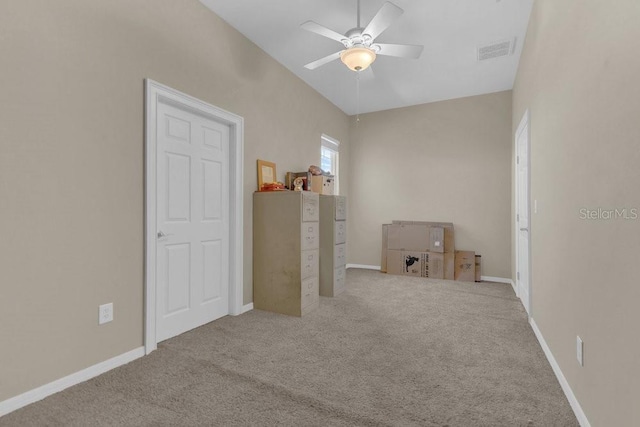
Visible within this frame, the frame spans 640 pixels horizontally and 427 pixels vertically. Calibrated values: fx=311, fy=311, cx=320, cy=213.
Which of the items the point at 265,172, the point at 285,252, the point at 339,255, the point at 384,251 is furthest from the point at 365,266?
the point at 265,172

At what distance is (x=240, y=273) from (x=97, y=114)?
69.7 inches

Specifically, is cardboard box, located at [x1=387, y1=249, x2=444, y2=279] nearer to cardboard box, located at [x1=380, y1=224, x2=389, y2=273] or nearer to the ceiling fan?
cardboard box, located at [x1=380, y1=224, x2=389, y2=273]

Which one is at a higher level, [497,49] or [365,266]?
[497,49]

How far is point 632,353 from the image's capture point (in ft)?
3.43

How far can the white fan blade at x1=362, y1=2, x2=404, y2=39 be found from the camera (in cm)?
204

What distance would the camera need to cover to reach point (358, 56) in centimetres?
244

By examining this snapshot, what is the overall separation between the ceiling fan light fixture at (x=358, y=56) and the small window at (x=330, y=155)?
2.31 metres

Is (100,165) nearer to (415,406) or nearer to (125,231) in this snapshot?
(125,231)

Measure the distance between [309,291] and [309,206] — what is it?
0.87 meters

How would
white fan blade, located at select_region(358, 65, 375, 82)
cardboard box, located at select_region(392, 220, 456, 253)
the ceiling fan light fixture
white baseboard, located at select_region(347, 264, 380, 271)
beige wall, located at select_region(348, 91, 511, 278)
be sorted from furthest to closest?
1. white baseboard, located at select_region(347, 264, 380, 271)
2. cardboard box, located at select_region(392, 220, 456, 253)
3. beige wall, located at select_region(348, 91, 511, 278)
4. white fan blade, located at select_region(358, 65, 375, 82)
5. the ceiling fan light fixture

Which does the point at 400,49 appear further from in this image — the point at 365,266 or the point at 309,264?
the point at 365,266

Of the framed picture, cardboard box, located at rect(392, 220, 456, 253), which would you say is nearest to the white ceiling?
the framed picture

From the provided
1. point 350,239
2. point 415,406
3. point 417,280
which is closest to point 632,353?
point 415,406

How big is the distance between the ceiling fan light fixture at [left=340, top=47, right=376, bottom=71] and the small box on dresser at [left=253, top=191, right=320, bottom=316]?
1.23 m
